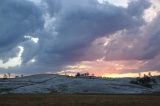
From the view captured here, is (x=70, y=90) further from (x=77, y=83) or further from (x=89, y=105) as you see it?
(x=89, y=105)

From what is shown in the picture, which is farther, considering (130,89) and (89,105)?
(130,89)

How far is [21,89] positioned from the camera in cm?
17862

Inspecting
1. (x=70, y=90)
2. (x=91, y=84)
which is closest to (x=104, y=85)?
(x=91, y=84)

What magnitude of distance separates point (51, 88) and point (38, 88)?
6.51 meters

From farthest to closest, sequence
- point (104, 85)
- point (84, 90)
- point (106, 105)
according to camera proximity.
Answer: point (104, 85)
point (84, 90)
point (106, 105)

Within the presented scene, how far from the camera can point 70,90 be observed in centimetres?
17838

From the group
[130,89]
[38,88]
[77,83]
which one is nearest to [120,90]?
[130,89]

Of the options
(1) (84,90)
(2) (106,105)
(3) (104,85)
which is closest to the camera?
(2) (106,105)

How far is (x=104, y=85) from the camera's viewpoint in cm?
19025

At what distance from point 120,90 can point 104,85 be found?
1138 centimetres

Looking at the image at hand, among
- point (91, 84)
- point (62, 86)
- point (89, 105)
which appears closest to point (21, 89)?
point (62, 86)

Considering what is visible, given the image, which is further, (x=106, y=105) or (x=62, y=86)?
(x=62, y=86)

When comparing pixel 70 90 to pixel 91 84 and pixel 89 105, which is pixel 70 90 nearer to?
pixel 91 84

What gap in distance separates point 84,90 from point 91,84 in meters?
11.9
